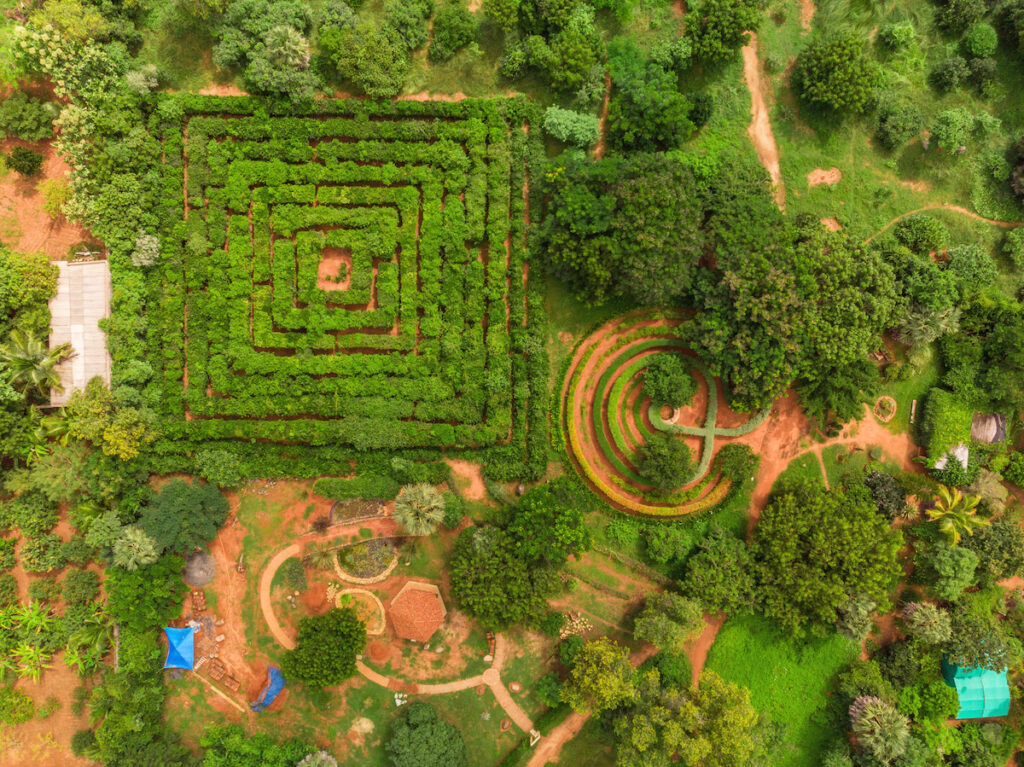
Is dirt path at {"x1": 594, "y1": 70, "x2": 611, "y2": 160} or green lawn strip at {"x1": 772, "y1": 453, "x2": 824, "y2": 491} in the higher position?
dirt path at {"x1": 594, "y1": 70, "x2": 611, "y2": 160}

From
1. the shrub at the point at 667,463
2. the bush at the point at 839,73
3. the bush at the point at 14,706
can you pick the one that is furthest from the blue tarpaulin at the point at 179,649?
the bush at the point at 839,73

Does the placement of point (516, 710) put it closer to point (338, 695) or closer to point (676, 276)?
point (338, 695)

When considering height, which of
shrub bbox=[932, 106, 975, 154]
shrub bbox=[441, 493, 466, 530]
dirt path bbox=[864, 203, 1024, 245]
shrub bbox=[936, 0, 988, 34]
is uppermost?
shrub bbox=[936, 0, 988, 34]

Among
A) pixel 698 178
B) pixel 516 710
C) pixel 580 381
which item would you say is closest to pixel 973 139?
pixel 698 178

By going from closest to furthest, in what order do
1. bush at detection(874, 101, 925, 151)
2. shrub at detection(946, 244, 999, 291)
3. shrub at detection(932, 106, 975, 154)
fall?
shrub at detection(946, 244, 999, 291), shrub at detection(932, 106, 975, 154), bush at detection(874, 101, 925, 151)

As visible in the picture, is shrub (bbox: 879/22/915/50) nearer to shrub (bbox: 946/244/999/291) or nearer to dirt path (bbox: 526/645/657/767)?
shrub (bbox: 946/244/999/291)

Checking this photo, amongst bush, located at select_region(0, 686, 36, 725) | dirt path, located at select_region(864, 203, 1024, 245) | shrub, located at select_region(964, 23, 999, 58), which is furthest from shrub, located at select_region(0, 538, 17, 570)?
shrub, located at select_region(964, 23, 999, 58)

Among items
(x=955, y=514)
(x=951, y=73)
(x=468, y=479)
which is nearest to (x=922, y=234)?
(x=951, y=73)

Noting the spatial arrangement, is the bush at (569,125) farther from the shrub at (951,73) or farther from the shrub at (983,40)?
the shrub at (983,40)
